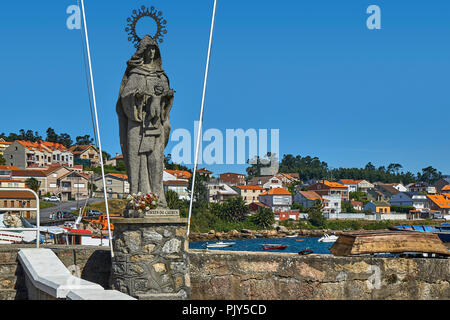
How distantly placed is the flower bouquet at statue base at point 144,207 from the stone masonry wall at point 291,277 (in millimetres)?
843

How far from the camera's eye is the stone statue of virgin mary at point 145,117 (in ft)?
28.9

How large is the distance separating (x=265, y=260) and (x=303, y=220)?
10811cm

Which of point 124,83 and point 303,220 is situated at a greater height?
point 124,83

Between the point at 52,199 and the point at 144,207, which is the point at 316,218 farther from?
the point at 144,207

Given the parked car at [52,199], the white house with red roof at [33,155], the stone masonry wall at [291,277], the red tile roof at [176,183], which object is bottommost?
the parked car at [52,199]

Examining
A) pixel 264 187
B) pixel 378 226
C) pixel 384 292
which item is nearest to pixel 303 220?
pixel 378 226

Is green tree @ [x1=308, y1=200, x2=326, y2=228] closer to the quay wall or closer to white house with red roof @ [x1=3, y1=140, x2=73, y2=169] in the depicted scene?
white house with red roof @ [x1=3, y1=140, x2=73, y2=169]

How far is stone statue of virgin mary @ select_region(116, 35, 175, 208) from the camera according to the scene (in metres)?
8.81

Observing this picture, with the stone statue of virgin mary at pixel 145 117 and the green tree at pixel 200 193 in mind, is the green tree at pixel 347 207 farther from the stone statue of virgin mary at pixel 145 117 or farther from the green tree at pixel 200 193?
the stone statue of virgin mary at pixel 145 117

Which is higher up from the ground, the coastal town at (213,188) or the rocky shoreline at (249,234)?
the coastal town at (213,188)

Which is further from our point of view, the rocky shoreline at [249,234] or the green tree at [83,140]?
the green tree at [83,140]

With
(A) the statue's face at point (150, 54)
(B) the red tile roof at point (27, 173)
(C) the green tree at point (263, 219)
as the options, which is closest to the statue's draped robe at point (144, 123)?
(A) the statue's face at point (150, 54)

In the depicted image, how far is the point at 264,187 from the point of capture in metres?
140
